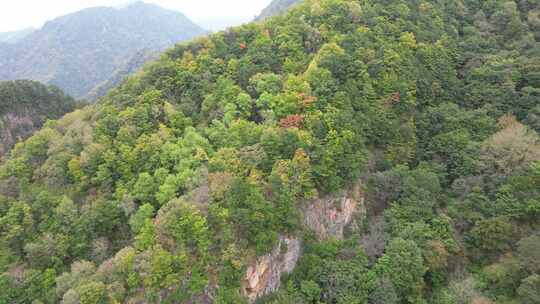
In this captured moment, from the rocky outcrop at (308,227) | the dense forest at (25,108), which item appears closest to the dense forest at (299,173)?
the rocky outcrop at (308,227)

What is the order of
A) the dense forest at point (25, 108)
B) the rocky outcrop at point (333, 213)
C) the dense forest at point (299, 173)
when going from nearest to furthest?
the dense forest at point (299, 173)
the rocky outcrop at point (333, 213)
the dense forest at point (25, 108)

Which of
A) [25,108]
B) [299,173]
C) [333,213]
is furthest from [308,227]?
[25,108]

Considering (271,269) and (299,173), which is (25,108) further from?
(271,269)

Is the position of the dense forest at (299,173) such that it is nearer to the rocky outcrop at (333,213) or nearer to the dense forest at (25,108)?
the rocky outcrop at (333,213)

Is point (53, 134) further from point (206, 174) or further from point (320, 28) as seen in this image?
point (320, 28)

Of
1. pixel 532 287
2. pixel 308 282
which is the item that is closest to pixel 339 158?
pixel 308 282

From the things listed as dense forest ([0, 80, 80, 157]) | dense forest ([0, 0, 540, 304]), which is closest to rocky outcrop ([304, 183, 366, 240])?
dense forest ([0, 0, 540, 304])
